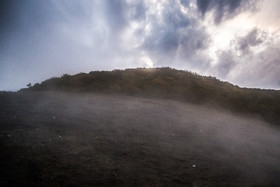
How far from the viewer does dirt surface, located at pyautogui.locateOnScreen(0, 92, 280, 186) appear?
235 inches

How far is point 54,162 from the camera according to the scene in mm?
6266

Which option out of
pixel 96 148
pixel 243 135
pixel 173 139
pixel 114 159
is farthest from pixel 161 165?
pixel 243 135

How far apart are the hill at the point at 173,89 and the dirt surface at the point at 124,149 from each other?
19.7ft

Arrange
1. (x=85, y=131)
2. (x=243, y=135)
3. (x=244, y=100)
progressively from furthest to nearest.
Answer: (x=244, y=100)
(x=243, y=135)
(x=85, y=131)

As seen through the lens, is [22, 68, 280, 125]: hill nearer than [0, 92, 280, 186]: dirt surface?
No

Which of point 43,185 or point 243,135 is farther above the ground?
point 243,135

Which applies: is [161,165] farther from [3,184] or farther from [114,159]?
[3,184]

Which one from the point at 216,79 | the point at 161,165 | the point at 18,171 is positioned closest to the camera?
the point at 18,171

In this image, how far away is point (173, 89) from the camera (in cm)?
2355

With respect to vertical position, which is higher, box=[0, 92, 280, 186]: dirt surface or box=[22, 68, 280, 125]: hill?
box=[22, 68, 280, 125]: hill

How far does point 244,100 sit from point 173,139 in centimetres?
1618

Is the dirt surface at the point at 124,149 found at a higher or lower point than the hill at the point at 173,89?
lower

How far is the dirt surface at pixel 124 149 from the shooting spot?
5961 mm

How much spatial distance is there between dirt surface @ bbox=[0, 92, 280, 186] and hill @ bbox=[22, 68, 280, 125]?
6010mm
